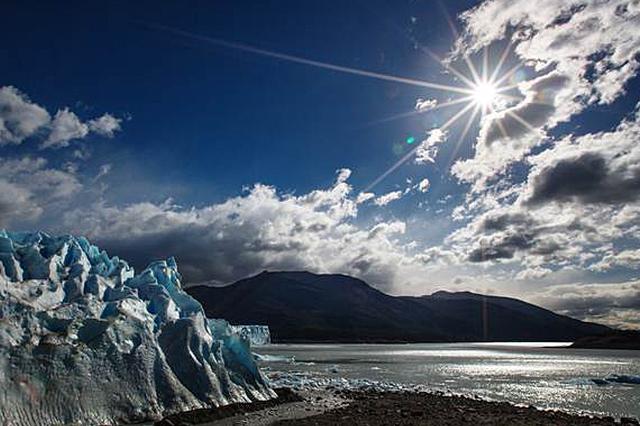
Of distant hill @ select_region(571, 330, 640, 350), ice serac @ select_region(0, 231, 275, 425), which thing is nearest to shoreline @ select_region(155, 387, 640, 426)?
ice serac @ select_region(0, 231, 275, 425)

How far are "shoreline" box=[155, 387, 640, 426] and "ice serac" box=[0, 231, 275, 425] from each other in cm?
112

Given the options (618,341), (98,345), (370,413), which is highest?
(618,341)

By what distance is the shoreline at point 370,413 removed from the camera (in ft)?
67.7

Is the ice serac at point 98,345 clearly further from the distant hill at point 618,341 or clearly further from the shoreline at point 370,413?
the distant hill at point 618,341

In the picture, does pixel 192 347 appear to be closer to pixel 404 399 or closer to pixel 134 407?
pixel 134 407

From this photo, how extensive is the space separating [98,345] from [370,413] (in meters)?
13.2

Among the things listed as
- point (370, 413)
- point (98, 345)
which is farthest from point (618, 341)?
point (98, 345)

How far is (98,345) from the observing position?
62.6 feet

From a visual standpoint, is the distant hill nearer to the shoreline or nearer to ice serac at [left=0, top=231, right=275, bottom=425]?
the shoreline

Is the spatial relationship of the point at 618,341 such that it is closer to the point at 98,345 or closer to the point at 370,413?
the point at 370,413

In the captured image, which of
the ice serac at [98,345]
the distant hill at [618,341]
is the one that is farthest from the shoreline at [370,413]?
the distant hill at [618,341]

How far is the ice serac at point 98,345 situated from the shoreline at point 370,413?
3.66ft

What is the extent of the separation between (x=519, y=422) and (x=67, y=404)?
19.7 metres

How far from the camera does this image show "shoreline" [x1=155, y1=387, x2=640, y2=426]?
20641 millimetres
